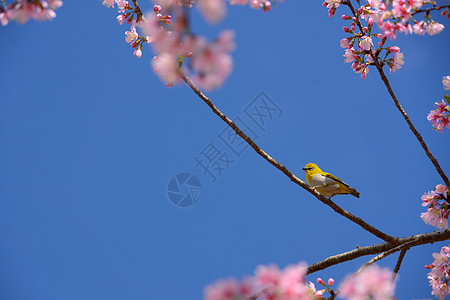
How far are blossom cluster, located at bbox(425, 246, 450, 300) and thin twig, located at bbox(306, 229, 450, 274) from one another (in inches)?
8.7

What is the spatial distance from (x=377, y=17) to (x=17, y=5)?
318 centimetres

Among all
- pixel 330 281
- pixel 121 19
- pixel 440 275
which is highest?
pixel 121 19

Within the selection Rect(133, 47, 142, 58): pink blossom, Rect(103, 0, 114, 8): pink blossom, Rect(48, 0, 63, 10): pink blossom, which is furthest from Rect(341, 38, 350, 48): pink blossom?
Rect(48, 0, 63, 10): pink blossom

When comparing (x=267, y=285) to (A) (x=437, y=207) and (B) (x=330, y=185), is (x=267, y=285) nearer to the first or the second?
(A) (x=437, y=207)

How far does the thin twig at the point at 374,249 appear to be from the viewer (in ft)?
11.9

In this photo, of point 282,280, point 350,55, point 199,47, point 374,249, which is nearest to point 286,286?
point 282,280

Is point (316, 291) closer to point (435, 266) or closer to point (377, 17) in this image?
point (435, 266)

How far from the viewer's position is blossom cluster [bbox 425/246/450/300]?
12.1 ft

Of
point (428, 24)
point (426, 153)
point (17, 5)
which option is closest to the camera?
point (17, 5)

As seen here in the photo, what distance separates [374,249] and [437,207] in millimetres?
808

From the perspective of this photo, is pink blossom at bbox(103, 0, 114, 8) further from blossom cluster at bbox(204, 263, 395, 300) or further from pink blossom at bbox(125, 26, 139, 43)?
blossom cluster at bbox(204, 263, 395, 300)

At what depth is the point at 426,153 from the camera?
396 cm

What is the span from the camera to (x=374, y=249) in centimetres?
386

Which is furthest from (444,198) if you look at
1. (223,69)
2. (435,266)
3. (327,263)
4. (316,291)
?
(223,69)
